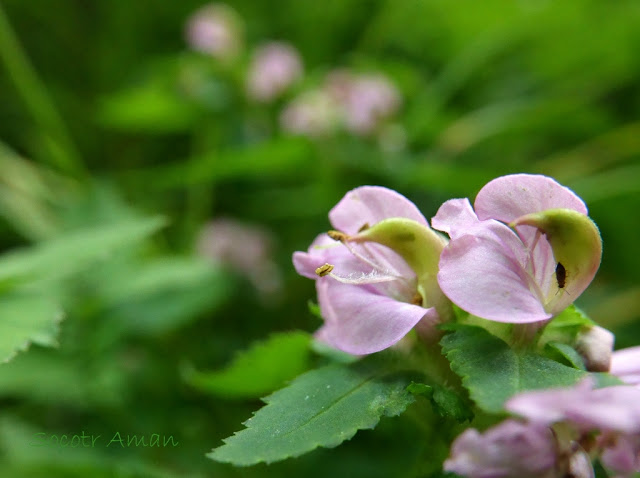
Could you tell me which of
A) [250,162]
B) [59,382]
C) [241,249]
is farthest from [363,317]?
[241,249]

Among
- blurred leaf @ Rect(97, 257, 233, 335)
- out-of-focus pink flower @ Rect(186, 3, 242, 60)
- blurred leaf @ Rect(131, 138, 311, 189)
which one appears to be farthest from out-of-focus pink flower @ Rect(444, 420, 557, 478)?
out-of-focus pink flower @ Rect(186, 3, 242, 60)

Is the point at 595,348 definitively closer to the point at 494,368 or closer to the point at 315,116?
the point at 494,368

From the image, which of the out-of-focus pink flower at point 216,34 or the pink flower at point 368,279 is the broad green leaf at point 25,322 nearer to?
the pink flower at point 368,279

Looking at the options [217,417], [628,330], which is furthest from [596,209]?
[217,417]

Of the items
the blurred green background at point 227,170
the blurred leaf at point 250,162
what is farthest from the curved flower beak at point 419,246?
the blurred leaf at point 250,162

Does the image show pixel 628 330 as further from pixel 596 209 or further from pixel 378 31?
pixel 378 31

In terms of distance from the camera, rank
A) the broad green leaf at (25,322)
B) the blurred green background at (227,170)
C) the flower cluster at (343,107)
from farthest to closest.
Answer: the flower cluster at (343,107)
the blurred green background at (227,170)
the broad green leaf at (25,322)
